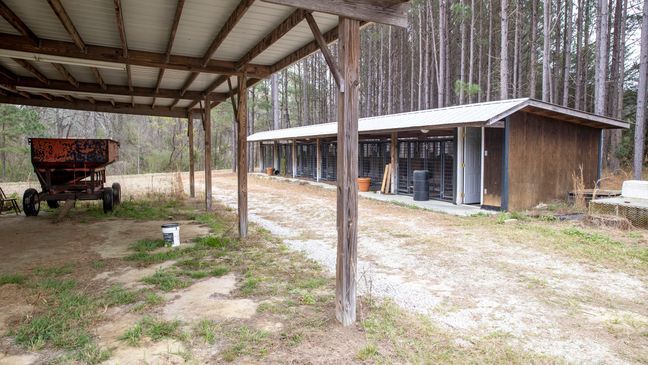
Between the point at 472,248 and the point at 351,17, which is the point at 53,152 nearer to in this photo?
the point at 351,17

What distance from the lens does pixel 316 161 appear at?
19.5m

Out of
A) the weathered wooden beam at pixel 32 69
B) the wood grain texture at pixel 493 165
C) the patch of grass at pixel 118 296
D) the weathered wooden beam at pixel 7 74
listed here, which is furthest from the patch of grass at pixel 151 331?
the wood grain texture at pixel 493 165

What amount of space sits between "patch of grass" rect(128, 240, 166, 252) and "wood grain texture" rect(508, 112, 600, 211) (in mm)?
8237

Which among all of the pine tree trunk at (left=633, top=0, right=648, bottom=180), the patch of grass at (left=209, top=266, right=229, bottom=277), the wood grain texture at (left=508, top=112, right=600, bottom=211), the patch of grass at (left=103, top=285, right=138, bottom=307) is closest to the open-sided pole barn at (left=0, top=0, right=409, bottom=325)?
the patch of grass at (left=209, top=266, right=229, bottom=277)

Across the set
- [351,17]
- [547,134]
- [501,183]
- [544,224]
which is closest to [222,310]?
[351,17]

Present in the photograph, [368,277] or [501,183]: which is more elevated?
[501,183]

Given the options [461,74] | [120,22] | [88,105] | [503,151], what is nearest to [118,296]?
[120,22]

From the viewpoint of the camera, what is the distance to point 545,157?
10.7 meters

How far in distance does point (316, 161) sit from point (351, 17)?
16.1m

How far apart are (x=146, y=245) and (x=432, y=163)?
9.12 m

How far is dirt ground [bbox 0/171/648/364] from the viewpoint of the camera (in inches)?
135

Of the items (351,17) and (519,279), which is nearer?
(351,17)

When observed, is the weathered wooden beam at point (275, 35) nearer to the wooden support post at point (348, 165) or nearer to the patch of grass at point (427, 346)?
the wooden support post at point (348, 165)

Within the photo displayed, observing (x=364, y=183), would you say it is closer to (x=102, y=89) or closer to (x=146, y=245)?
(x=102, y=89)
